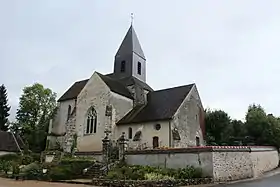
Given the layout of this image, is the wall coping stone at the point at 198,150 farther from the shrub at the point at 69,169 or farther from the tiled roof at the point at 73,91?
the tiled roof at the point at 73,91

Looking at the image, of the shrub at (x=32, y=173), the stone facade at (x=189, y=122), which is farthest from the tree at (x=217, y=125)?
the shrub at (x=32, y=173)

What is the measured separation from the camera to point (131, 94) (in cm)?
3125

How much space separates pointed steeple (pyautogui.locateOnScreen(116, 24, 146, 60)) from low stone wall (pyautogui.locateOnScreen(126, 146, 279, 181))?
1869 centimetres

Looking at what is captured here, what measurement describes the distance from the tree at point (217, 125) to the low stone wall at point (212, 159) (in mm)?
8175

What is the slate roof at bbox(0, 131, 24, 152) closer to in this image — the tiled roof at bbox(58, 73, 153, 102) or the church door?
the tiled roof at bbox(58, 73, 153, 102)

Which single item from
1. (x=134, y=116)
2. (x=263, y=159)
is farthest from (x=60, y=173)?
(x=263, y=159)

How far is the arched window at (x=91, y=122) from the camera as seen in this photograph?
2905cm

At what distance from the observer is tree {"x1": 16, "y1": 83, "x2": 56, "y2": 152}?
142 ft

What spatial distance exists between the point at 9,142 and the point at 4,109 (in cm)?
1555

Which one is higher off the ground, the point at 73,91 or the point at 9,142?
the point at 73,91

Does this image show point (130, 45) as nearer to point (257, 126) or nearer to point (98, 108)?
point (98, 108)

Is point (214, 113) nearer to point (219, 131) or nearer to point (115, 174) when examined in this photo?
point (219, 131)

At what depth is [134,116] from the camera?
28.0 meters

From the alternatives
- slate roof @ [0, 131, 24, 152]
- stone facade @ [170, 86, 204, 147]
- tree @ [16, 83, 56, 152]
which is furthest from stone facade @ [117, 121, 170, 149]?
tree @ [16, 83, 56, 152]
